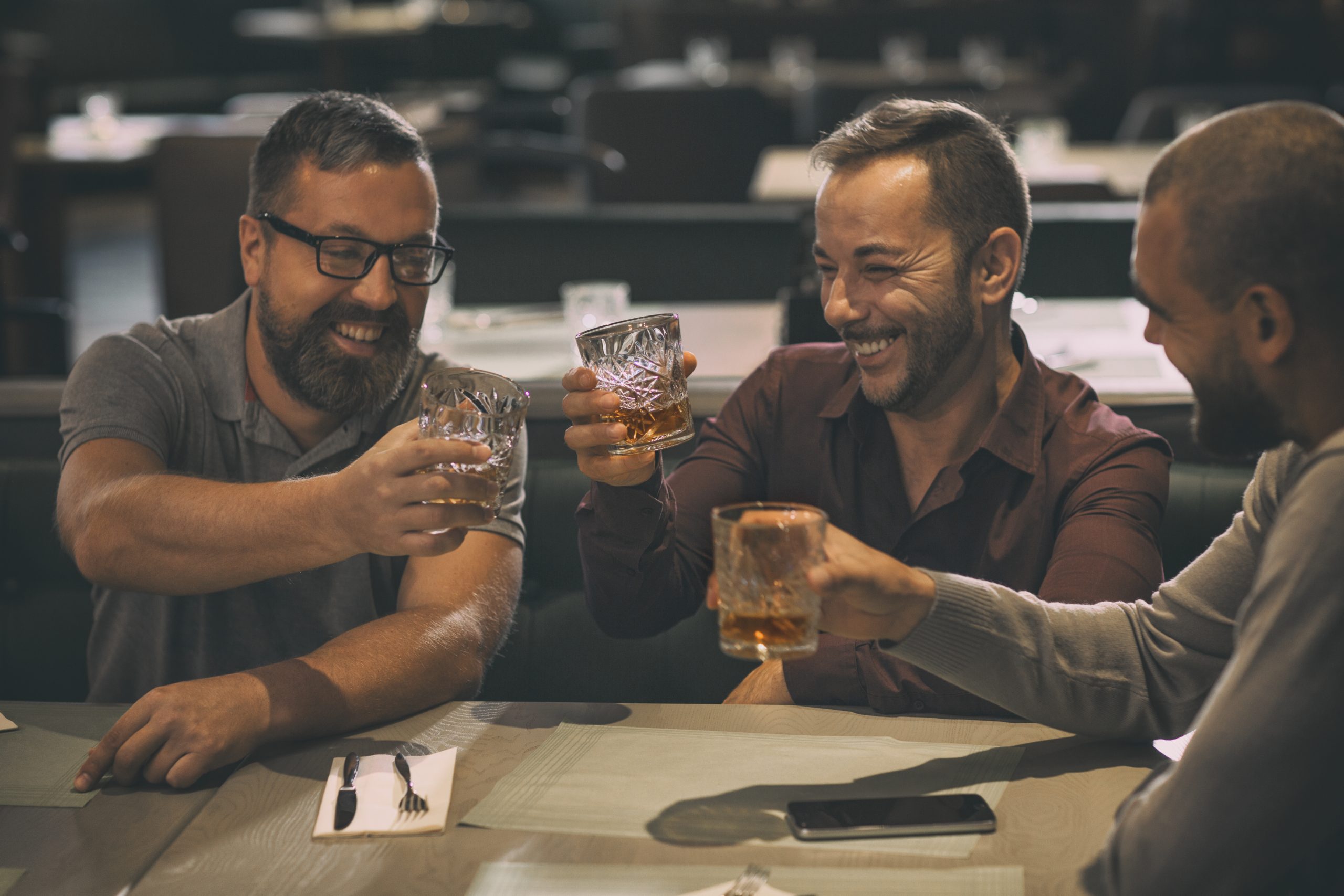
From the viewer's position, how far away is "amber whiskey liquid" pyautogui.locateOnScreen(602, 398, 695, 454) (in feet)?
4.89

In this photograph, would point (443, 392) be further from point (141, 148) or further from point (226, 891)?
point (141, 148)

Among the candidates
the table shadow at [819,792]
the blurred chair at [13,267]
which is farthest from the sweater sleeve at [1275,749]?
the blurred chair at [13,267]

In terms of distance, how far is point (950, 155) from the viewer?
179 centimetres

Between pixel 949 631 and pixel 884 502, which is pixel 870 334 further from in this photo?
pixel 949 631

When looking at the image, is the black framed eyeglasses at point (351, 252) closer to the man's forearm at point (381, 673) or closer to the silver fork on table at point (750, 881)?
the man's forearm at point (381, 673)

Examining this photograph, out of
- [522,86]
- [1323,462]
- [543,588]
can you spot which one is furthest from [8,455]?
[522,86]

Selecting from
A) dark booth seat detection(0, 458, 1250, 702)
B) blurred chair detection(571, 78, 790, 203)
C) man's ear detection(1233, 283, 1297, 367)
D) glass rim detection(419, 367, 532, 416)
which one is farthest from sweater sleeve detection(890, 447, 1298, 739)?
blurred chair detection(571, 78, 790, 203)

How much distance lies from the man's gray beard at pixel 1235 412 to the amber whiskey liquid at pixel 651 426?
58cm

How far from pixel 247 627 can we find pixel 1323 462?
141 cm

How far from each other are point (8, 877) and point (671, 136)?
4506 mm

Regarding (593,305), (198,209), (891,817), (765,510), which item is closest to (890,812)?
(891,817)

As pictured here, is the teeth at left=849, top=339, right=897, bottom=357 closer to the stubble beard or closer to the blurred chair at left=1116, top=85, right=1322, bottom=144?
the stubble beard

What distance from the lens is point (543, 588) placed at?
2.19m

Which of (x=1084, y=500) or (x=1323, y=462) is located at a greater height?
(x=1323, y=462)
